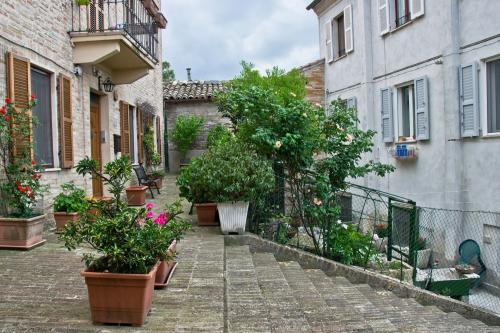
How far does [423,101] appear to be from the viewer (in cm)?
1052

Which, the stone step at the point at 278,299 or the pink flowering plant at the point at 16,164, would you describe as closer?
the stone step at the point at 278,299

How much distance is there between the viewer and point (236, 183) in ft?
20.9

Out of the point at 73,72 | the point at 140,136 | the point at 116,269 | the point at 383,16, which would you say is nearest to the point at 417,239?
the point at 116,269

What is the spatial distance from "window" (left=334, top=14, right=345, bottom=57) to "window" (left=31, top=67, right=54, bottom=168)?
956 cm

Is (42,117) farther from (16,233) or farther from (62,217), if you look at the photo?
(16,233)

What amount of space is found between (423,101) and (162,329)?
28.8ft

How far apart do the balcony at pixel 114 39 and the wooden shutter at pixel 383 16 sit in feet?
18.8

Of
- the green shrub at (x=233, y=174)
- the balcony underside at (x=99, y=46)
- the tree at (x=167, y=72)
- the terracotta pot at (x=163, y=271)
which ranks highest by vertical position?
the tree at (x=167, y=72)

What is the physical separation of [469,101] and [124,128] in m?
7.60

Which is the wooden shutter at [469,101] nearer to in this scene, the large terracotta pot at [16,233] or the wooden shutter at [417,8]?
the wooden shutter at [417,8]

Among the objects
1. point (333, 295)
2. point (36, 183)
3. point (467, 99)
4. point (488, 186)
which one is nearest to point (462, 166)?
point (488, 186)

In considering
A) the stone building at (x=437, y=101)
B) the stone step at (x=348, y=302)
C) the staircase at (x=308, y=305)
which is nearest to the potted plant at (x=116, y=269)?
the staircase at (x=308, y=305)

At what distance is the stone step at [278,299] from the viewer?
12.5 ft

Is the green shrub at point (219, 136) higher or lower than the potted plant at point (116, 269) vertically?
higher
